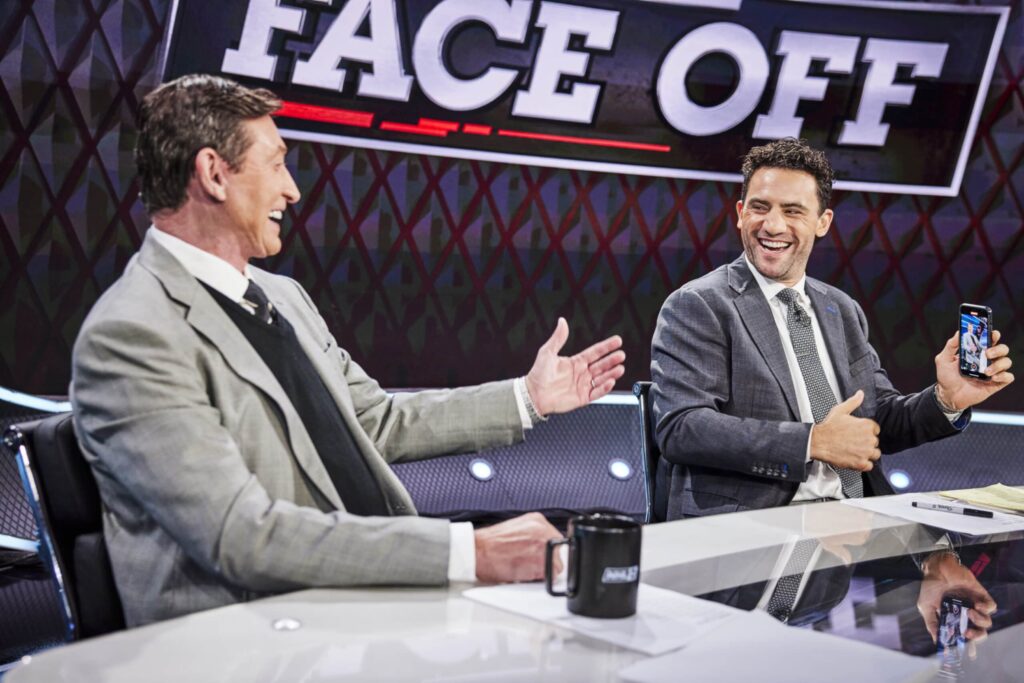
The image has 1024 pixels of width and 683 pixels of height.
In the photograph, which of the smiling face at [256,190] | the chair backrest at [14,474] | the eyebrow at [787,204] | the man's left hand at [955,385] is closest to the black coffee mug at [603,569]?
the smiling face at [256,190]

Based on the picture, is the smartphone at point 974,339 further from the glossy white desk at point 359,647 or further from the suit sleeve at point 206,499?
the suit sleeve at point 206,499

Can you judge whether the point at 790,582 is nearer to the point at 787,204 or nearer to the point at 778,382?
the point at 778,382

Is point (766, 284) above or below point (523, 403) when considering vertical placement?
above

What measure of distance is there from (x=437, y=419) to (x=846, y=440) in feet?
3.03

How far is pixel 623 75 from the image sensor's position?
16.8 ft

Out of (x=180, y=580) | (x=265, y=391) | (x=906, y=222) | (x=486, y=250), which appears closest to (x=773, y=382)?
(x=265, y=391)

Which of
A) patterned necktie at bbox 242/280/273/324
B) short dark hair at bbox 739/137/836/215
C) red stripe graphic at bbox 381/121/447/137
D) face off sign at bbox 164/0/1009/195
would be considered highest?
face off sign at bbox 164/0/1009/195

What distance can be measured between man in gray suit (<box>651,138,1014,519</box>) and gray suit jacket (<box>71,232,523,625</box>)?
3.77 ft

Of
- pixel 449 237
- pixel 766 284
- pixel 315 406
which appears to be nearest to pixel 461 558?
pixel 315 406

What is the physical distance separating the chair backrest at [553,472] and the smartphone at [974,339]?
2.75m

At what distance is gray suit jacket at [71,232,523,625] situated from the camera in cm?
133

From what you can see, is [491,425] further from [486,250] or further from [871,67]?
[871,67]

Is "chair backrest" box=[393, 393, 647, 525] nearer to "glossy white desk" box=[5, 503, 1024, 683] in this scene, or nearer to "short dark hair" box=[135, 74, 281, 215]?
"short dark hair" box=[135, 74, 281, 215]

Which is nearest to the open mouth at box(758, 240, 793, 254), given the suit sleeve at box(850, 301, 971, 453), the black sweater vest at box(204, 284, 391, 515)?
the suit sleeve at box(850, 301, 971, 453)
